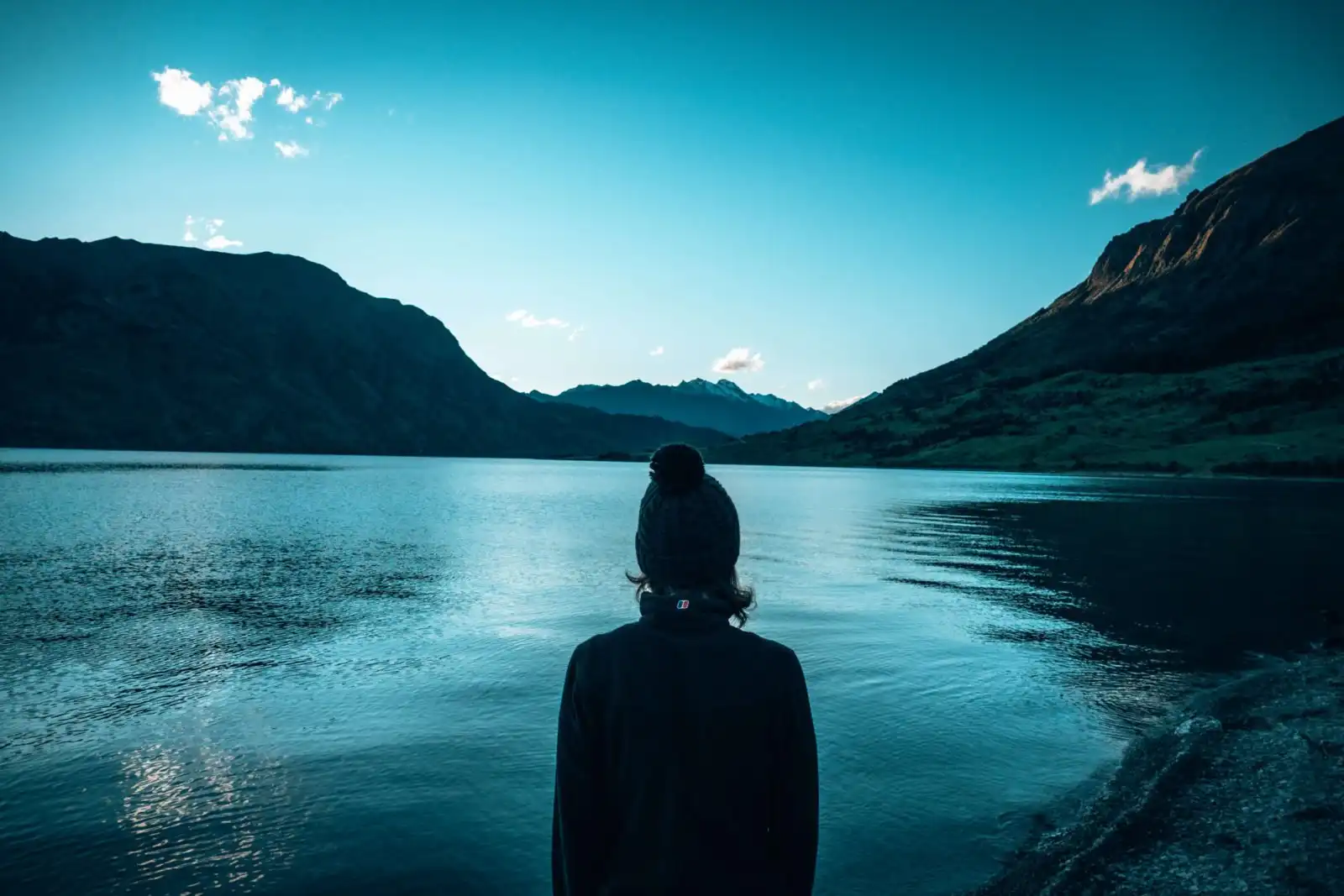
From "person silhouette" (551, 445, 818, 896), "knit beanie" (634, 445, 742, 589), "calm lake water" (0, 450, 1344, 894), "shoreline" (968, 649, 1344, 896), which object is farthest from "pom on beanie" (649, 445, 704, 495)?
"shoreline" (968, 649, 1344, 896)

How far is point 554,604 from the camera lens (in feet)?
84.8

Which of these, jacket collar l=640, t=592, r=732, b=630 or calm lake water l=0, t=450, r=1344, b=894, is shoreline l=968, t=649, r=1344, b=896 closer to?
calm lake water l=0, t=450, r=1344, b=894

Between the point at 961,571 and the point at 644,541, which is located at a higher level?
the point at 644,541

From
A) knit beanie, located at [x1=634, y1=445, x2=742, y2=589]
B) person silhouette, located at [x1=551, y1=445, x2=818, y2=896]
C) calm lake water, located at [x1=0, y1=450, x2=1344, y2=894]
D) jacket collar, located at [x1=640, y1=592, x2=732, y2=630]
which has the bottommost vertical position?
calm lake water, located at [x1=0, y1=450, x2=1344, y2=894]

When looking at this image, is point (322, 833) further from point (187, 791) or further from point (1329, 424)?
point (1329, 424)

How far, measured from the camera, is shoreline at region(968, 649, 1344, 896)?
8.53 meters

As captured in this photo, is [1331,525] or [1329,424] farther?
[1329,424]

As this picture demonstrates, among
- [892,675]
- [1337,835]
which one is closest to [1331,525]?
[892,675]

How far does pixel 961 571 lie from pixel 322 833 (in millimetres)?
31137

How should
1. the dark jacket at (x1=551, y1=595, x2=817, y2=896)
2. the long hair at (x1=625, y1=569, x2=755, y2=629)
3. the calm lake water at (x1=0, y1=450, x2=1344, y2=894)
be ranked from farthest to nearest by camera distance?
the calm lake water at (x1=0, y1=450, x2=1344, y2=894), the long hair at (x1=625, y1=569, x2=755, y2=629), the dark jacket at (x1=551, y1=595, x2=817, y2=896)

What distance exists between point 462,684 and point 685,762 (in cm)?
1482

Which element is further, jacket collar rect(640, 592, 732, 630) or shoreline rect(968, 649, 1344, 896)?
shoreline rect(968, 649, 1344, 896)

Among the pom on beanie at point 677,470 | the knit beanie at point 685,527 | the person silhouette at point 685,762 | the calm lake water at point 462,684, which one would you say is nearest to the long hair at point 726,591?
the knit beanie at point 685,527

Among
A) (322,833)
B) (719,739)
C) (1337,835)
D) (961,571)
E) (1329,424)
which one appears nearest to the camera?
(719,739)
